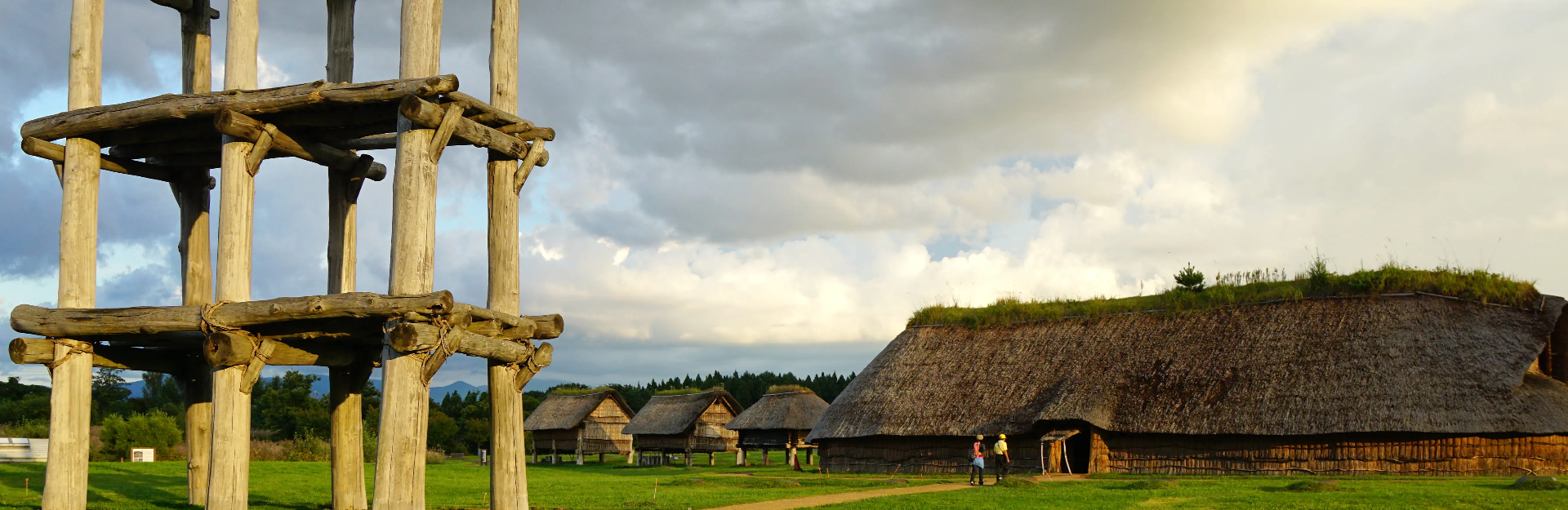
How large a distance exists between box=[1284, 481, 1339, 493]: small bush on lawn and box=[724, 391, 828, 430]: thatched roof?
24.1 metres

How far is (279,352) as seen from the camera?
15.0 m

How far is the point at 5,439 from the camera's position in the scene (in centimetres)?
3036

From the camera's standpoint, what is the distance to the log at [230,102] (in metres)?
13.5

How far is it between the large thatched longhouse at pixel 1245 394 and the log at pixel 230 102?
2143 centimetres

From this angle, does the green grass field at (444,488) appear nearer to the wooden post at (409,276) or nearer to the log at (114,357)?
the log at (114,357)

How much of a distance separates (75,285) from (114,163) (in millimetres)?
2359

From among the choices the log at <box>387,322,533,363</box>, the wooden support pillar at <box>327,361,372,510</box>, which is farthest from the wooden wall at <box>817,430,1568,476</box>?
the log at <box>387,322,533,363</box>

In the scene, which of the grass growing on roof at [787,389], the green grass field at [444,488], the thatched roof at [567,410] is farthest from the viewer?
the thatched roof at [567,410]

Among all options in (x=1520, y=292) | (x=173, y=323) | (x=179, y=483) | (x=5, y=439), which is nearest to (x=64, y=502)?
(x=173, y=323)

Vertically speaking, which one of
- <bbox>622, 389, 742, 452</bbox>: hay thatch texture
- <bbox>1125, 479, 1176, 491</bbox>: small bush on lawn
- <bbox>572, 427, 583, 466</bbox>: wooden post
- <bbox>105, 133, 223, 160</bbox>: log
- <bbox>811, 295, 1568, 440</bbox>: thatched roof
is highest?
<bbox>105, 133, 223, 160</bbox>: log

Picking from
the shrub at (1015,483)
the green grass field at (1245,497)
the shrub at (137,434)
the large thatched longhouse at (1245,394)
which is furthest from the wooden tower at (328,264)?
the shrub at (137,434)

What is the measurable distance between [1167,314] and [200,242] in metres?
26.1

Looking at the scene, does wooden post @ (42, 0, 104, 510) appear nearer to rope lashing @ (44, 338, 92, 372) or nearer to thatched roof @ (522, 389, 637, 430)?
rope lashing @ (44, 338, 92, 372)

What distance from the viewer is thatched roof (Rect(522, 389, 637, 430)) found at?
52344 mm
